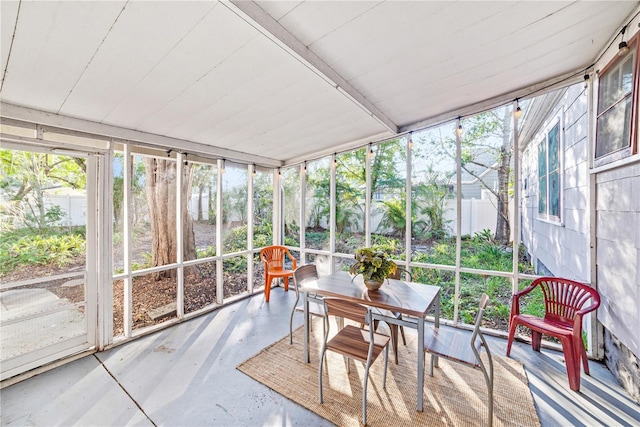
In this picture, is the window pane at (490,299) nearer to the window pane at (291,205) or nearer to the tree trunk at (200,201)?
the window pane at (291,205)

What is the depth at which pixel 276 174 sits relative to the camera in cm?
500

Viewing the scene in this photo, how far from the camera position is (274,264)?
471cm

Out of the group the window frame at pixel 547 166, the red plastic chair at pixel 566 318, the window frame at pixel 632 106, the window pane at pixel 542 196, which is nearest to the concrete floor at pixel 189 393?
the red plastic chair at pixel 566 318

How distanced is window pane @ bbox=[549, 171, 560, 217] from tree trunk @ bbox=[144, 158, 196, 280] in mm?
5068

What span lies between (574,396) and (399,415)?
1520 mm

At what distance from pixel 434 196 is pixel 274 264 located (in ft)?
9.59

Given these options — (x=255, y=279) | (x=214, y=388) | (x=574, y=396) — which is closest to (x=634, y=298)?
(x=574, y=396)

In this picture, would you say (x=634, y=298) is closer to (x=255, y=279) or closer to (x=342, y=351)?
(x=342, y=351)

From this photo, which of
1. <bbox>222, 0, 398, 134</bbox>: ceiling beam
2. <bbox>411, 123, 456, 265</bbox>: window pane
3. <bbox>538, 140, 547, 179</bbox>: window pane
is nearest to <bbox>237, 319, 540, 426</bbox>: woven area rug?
<bbox>411, 123, 456, 265</bbox>: window pane

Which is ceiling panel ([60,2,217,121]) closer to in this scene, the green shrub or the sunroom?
the sunroom

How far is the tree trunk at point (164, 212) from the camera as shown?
3.65 metres

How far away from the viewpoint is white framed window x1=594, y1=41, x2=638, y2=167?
6.44 ft

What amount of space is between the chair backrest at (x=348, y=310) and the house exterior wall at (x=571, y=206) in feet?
8.32

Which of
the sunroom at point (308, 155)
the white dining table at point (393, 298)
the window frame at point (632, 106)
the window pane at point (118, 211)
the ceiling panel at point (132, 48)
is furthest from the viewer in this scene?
the window pane at point (118, 211)
